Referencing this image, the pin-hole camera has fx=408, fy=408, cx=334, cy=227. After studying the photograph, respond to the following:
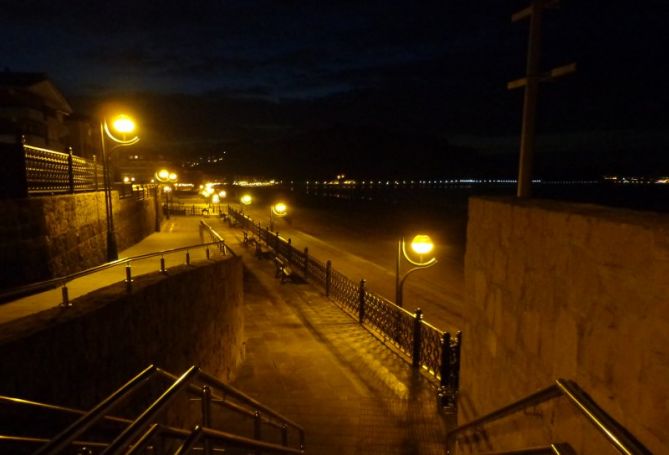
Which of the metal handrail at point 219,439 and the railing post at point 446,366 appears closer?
the metal handrail at point 219,439

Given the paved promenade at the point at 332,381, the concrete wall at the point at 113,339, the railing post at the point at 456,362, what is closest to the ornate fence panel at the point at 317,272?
the paved promenade at the point at 332,381

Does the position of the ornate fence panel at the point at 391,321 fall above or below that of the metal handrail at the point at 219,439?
below

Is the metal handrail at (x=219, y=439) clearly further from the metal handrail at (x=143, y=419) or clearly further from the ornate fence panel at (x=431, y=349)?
the ornate fence panel at (x=431, y=349)

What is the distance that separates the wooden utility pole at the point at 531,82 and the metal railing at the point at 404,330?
3.71m

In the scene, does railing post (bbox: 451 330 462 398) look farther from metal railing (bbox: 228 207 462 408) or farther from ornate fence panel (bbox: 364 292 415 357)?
ornate fence panel (bbox: 364 292 415 357)

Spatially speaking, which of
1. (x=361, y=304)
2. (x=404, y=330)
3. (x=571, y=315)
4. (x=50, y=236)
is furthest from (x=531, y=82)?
(x=361, y=304)

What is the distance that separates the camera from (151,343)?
225 inches

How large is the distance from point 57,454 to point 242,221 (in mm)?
29688

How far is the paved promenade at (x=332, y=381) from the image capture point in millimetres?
6277

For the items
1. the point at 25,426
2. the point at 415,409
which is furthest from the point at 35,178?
the point at 415,409

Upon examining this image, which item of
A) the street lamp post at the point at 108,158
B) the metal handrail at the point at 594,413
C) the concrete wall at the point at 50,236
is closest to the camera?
the metal handrail at the point at 594,413

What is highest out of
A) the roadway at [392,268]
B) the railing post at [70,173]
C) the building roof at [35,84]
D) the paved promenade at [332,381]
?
the building roof at [35,84]

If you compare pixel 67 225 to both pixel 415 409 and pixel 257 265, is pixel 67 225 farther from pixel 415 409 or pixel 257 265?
pixel 257 265

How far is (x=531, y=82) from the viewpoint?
4242 mm
